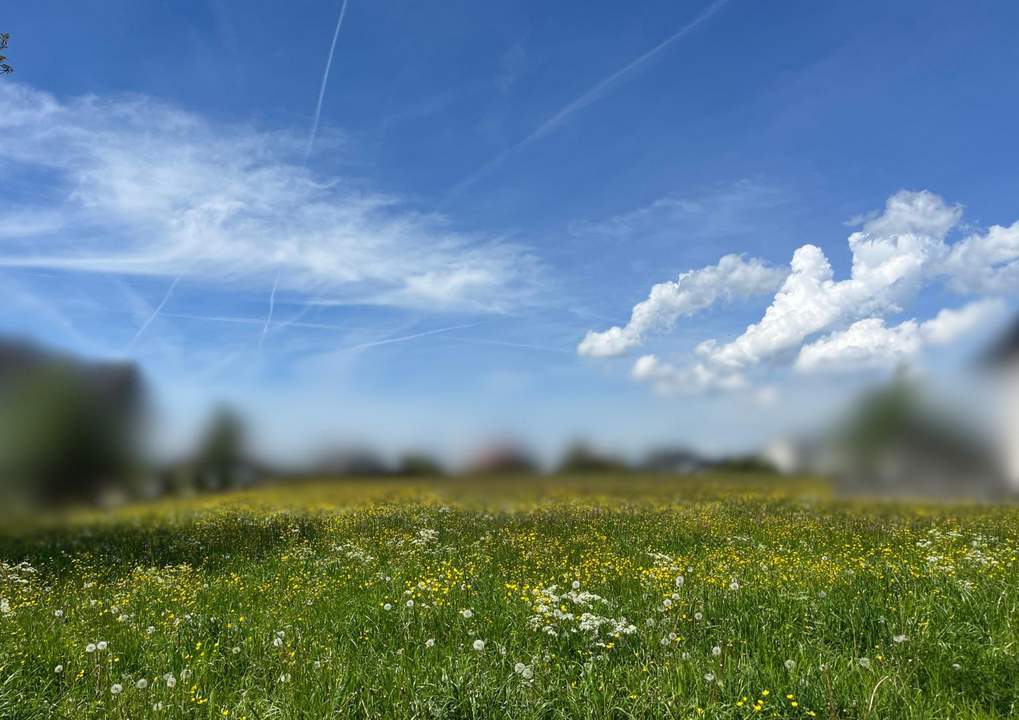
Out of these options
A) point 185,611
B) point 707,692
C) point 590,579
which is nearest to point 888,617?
point 707,692

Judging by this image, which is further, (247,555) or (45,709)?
(247,555)

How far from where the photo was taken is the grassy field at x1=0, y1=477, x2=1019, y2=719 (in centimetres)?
444

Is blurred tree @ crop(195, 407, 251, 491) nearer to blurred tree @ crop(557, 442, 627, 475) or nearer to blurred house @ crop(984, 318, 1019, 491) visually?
blurred tree @ crop(557, 442, 627, 475)

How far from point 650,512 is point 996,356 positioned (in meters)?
7.18

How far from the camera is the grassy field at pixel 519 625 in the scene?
4.44m

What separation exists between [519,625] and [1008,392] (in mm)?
10482

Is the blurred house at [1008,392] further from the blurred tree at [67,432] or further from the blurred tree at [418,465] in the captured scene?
the blurred tree at [67,432]

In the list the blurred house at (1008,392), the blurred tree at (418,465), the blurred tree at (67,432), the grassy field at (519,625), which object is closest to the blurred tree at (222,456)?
the blurred tree at (67,432)

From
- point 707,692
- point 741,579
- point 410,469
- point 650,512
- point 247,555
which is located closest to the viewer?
point 707,692

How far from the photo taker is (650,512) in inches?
561

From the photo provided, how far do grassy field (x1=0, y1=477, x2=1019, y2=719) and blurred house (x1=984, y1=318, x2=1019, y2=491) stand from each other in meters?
1.15

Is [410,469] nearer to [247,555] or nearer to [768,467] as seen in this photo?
[247,555]

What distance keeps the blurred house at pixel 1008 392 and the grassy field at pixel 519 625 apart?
1155mm

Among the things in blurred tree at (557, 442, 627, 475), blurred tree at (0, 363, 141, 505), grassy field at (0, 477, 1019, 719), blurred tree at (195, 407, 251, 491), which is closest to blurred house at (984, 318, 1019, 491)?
grassy field at (0, 477, 1019, 719)
